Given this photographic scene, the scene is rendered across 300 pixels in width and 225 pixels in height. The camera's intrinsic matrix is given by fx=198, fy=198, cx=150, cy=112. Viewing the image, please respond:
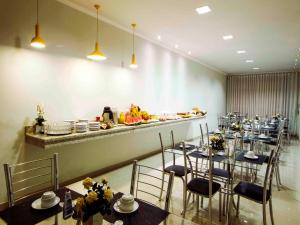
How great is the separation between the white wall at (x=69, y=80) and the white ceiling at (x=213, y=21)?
423 mm

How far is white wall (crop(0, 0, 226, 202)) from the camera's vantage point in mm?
2527

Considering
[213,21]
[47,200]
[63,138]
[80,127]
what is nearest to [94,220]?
[47,200]

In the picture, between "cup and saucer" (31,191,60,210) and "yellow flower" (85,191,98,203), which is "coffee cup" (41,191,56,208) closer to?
"cup and saucer" (31,191,60,210)

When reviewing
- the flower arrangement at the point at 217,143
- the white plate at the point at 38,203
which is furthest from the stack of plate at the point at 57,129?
the flower arrangement at the point at 217,143

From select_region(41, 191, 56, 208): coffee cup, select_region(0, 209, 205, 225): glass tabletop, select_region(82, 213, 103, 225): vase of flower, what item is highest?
select_region(82, 213, 103, 225): vase of flower

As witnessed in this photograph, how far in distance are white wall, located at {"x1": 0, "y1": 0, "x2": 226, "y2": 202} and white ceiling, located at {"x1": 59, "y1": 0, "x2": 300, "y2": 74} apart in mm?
423

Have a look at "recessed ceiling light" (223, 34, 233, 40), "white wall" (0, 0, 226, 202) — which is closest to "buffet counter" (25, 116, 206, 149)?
"white wall" (0, 0, 226, 202)

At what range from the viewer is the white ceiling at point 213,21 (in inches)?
121

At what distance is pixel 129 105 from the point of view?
431cm

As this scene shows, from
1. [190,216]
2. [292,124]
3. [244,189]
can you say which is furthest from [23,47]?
[292,124]

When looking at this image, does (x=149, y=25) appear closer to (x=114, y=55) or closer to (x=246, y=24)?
(x=114, y=55)

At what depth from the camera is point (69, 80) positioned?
318cm

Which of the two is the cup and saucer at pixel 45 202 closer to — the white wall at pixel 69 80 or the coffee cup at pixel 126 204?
the coffee cup at pixel 126 204

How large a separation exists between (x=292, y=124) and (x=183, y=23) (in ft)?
26.7
